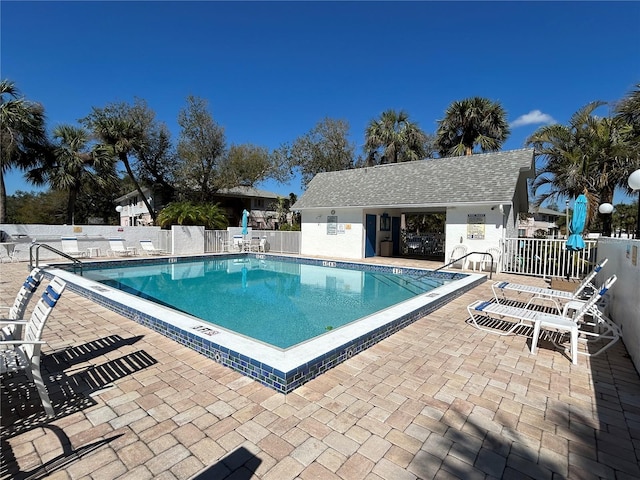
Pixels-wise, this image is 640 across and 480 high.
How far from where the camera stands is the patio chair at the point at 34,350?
2.65 m

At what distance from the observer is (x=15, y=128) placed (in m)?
17.5

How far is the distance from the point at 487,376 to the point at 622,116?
16.3 metres

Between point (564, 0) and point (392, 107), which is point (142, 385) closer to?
point (564, 0)

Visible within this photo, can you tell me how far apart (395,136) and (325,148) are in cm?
822

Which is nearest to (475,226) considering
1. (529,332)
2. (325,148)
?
(529,332)

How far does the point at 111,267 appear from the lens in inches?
530

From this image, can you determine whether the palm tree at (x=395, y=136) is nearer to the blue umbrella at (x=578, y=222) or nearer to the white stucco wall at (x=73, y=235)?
the blue umbrella at (x=578, y=222)

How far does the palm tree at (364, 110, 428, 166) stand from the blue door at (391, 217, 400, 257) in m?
8.45

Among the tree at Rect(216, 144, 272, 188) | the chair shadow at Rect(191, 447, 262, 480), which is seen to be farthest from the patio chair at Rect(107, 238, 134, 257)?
the chair shadow at Rect(191, 447, 262, 480)

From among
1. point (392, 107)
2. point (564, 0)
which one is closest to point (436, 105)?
point (392, 107)

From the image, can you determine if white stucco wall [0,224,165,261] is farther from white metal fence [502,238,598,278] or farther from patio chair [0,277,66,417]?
white metal fence [502,238,598,278]

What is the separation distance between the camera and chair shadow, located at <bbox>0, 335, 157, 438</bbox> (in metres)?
2.68

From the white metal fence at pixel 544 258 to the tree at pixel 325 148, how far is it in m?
21.0

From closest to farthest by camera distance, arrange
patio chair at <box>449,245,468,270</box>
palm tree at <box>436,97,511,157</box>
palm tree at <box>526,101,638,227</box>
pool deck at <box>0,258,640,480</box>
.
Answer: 1. pool deck at <box>0,258,640,480</box>
2. patio chair at <box>449,245,468,270</box>
3. palm tree at <box>526,101,638,227</box>
4. palm tree at <box>436,97,511,157</box>
